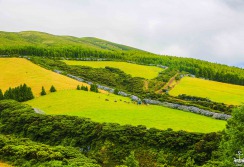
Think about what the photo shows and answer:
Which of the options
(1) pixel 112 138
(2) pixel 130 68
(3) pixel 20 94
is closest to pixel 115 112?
(1) pixel 112 138

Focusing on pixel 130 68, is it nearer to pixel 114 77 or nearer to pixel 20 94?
pixel 114 77

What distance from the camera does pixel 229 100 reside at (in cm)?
8806

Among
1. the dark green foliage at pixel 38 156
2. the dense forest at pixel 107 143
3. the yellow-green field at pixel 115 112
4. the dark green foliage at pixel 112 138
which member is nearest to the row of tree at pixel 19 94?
the yellow-green field at pixel 115 112

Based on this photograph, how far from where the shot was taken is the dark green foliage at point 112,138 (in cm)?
3906

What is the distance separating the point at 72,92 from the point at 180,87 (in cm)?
4189

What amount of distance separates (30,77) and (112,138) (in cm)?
5976

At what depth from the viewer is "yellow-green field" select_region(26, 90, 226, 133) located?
51.3 metres

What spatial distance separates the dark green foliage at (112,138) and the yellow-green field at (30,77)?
26.4 metres

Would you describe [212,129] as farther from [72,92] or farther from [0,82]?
[0,82]

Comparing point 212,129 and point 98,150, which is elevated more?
point 212,129

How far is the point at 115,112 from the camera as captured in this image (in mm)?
58812

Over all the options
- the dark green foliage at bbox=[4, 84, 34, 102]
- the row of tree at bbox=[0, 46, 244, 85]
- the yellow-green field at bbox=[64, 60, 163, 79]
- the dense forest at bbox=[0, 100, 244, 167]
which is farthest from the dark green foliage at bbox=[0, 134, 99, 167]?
the row of tree at bbox=[0, 46, 244, 85]

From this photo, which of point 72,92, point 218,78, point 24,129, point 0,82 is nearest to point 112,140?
point 24,129

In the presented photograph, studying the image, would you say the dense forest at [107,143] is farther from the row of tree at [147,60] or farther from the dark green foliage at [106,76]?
the row of tree at [147,60]
